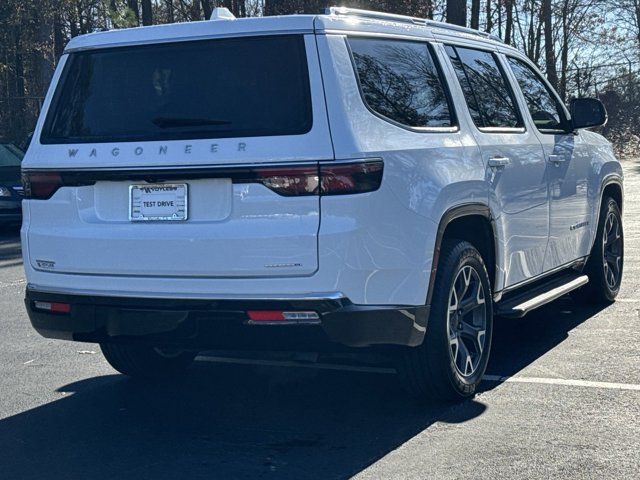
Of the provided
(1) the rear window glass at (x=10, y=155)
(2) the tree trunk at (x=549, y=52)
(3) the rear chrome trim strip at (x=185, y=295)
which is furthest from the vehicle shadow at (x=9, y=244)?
(2) the tree trunk at (x=549, y=52)

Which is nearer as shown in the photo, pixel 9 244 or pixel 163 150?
pixel 163 150

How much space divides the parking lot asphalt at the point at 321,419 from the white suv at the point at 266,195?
405 mm

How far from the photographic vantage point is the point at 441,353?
5398mm

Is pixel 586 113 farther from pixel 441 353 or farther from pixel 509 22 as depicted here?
pixel 509 22

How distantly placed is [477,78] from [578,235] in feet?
5.77

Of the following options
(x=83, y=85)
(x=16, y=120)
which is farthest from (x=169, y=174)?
(x=16, y=120)

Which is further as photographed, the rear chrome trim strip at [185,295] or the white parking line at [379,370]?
the white parking line at [379,370]

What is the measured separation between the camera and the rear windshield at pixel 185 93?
4.95m

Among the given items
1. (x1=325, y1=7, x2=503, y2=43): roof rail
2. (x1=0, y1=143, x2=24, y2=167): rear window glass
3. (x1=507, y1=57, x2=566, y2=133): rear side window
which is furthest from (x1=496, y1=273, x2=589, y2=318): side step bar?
(x1=0, y1=143, x2=24, y2=167): rear window glass

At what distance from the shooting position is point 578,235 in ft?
25.1

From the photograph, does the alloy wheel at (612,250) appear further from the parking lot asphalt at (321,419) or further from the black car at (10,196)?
the black car at (10,196)

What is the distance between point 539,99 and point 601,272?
161 cm

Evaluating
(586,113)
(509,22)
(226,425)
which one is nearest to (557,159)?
(586,113)

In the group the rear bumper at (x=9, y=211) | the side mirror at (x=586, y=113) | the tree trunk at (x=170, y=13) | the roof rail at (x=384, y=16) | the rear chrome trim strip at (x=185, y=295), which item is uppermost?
the tree trunk at (x=170, y=13)
